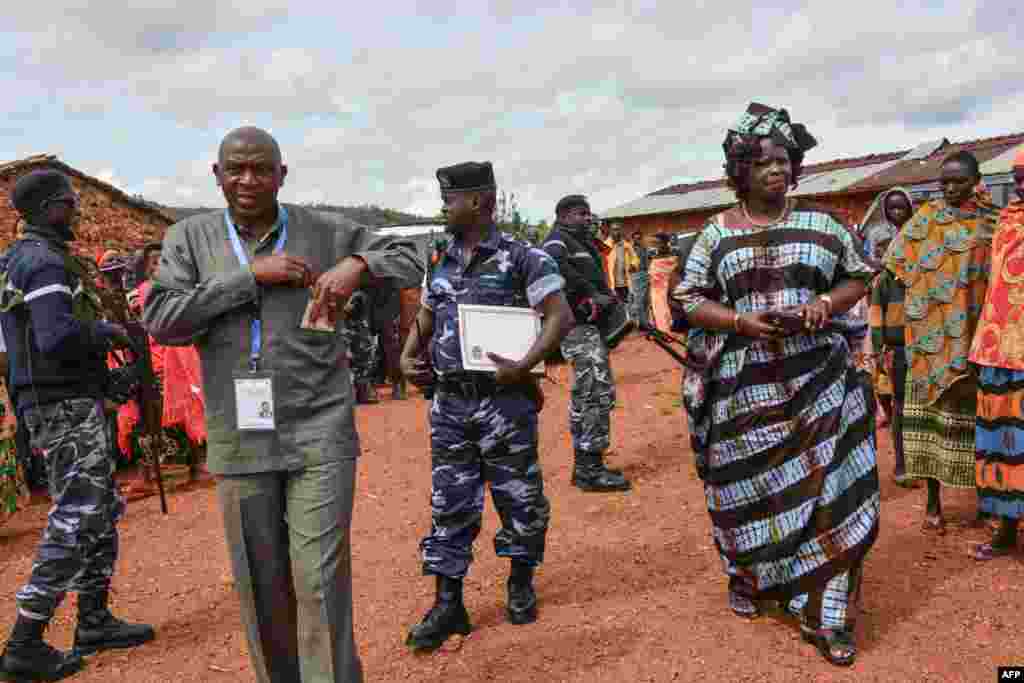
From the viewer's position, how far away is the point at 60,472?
3.82 metres

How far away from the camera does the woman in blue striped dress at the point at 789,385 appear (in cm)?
352

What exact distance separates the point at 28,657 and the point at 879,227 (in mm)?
6889

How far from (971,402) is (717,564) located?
1733mm

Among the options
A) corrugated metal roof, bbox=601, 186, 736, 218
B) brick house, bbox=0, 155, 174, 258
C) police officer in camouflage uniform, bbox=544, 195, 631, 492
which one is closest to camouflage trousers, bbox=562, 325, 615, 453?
police officer in camouflage uniform, bbox=544, 195, 631, 492

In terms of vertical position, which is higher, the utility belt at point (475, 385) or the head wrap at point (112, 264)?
the head wrap at point (112, 264)

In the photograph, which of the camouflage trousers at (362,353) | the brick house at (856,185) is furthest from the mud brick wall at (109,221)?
the brick house at (856,185)

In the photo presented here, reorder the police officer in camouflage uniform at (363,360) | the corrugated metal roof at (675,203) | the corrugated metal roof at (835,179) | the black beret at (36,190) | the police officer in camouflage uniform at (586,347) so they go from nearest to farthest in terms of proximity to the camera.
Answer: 1. the black beret at (36,190)
2. the police officer in camouflage uniform at (586,347)
3. the police officer in camouflage uniform at (363,360)
4. the corrugated metal roof at (835,179)
5. the corrugated metal roof at (675,203)

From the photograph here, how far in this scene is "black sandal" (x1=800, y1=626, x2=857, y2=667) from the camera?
338 cm

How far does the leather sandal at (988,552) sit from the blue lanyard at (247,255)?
3.95m

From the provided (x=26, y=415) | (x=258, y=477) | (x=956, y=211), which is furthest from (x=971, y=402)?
(x=26, y=415)

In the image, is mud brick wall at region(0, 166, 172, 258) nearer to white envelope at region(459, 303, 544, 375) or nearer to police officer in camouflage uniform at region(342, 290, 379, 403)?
police officer in camouflage uniform at region(342, 290, 379, 403)

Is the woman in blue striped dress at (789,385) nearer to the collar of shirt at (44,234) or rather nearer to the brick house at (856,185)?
the collar of shirt at (44,234)

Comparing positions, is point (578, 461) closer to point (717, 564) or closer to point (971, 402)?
point (717, 564)

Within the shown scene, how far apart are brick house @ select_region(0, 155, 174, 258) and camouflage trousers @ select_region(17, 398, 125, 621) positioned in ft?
31.0
